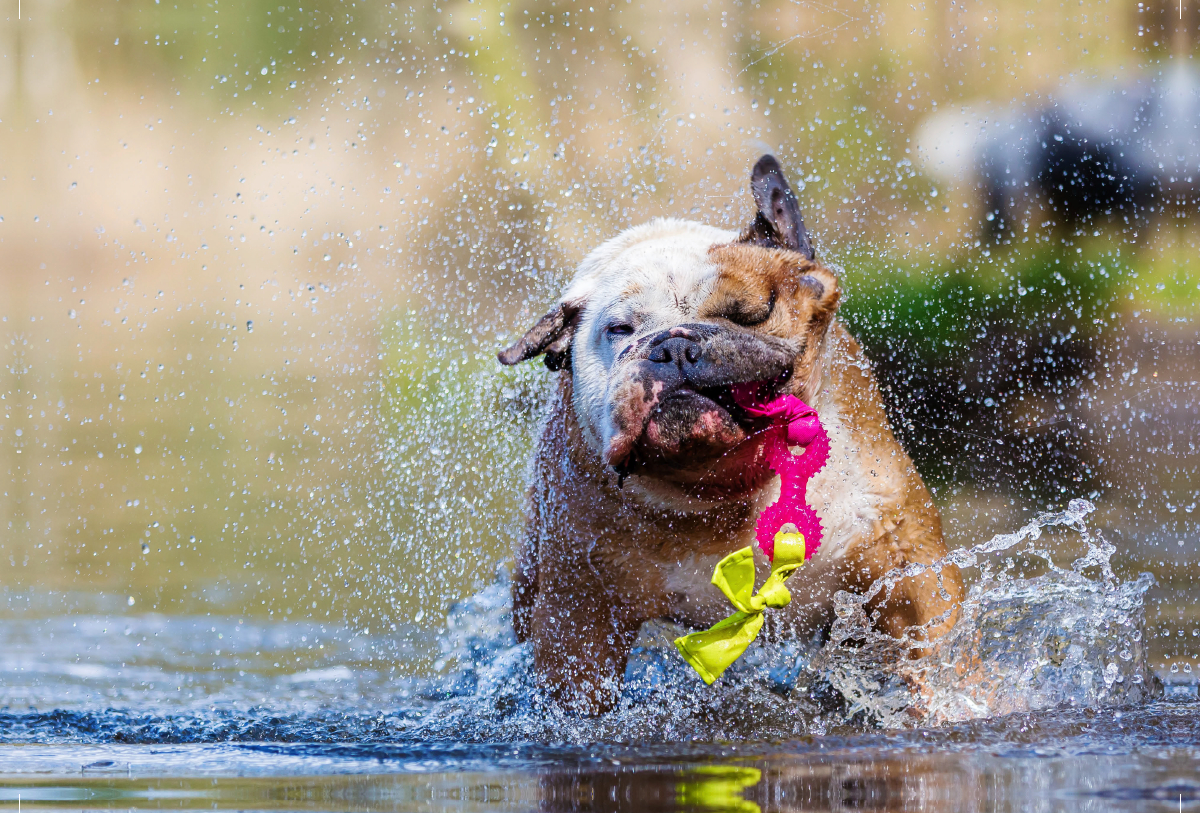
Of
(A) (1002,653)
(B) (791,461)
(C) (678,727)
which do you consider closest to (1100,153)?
(A) (1002,653)

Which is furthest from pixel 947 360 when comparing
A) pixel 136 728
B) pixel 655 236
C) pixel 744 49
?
pixel 136 728

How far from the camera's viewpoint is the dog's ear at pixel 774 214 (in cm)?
344

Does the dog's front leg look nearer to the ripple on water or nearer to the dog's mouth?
the ripple on water

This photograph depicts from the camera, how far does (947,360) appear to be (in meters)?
9.50

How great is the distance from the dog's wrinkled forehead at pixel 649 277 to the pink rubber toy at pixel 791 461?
355mm

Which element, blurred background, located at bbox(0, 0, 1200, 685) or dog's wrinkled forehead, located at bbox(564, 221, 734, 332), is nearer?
dog's wrinkled forehead, located at bbox(564, 221, 734, 332)

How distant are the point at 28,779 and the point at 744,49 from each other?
36.9 ft

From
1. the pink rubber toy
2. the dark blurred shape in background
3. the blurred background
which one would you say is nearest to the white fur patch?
the pink rubber toy

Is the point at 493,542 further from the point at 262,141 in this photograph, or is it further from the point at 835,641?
the point at 262,141

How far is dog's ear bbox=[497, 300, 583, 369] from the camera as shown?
3.38 m

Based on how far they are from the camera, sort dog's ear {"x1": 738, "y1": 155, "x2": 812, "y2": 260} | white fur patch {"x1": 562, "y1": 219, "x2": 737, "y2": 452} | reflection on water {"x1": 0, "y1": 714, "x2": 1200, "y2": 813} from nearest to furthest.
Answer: reflection on water {"x1": 0, "y1": 714, "x2": 1200, "y2": 813} → white fur patch {"x1": 562, "y1": 219, "x2": 737, "y2": 452} → dog's ear {"x1": 738, "y1": 155, "x2": 812, "y2": 260}

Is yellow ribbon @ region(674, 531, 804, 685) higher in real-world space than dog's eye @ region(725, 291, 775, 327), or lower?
lower

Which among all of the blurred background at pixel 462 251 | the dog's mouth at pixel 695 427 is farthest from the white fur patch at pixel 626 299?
the blurred background at pixel 462 251

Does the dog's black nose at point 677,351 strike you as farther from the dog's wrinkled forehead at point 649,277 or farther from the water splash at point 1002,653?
the water splash at point 1002,653
